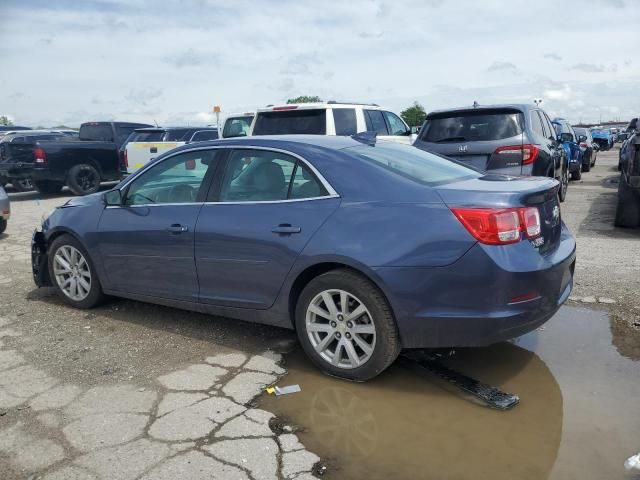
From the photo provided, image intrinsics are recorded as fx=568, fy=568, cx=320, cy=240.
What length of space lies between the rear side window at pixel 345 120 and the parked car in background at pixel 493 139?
162 centimetres

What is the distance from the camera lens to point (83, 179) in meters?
14.4

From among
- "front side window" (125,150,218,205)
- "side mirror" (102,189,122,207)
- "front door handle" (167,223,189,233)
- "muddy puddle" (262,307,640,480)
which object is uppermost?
"front side window" (125,150,218,205)

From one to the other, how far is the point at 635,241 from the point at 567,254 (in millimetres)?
4211

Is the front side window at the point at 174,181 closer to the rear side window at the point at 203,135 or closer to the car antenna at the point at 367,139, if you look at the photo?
the car antenna at the point at 367,139

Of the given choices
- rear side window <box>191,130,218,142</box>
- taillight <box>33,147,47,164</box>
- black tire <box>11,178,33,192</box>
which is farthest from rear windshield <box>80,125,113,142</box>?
rear side window <box>191,130,218,142</box>

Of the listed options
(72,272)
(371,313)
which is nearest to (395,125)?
(72,272)

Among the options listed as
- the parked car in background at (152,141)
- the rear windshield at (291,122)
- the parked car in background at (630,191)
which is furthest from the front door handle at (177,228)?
the parked car in background at (152,141)

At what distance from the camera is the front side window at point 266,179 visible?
3866mm

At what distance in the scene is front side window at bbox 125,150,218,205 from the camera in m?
4.41

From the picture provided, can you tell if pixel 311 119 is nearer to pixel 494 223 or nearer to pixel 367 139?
pixel 367 139

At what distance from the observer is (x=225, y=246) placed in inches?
160

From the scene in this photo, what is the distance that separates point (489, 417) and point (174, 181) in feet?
9.61

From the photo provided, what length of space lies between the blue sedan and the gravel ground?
131cm

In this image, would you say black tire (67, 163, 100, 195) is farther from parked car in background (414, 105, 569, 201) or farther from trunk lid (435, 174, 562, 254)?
trunk lid (435, 174, 562, 254)
